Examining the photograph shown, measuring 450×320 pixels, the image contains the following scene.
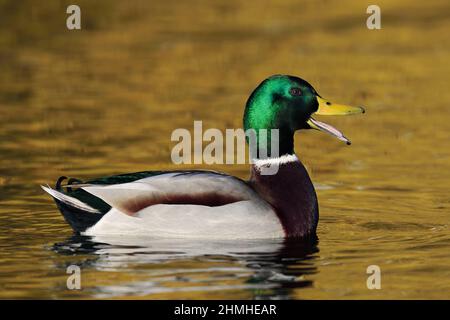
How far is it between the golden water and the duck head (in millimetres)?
902

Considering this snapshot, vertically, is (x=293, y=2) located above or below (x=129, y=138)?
above

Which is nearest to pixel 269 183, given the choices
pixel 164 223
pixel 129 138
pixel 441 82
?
pixel 164 223

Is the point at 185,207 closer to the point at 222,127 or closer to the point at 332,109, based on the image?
the point at 332,109

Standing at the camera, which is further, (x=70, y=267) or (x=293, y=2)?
(x=293, y=2)

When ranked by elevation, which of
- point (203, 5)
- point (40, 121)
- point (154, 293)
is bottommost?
point (154, 293)

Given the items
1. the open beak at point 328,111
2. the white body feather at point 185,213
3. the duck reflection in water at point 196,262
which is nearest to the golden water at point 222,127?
the duck reflection in water at point 196,262

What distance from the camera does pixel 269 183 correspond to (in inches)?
467

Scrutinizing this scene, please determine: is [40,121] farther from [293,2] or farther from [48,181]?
[293,2]

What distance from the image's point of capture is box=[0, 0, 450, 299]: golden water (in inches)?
411

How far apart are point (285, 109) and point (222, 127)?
4.58 meters

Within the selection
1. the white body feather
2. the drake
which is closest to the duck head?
the drake

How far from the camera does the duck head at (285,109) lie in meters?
11.9

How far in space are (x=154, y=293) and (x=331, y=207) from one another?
3.53 meters

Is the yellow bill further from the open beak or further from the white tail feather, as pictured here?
the white tail feather
